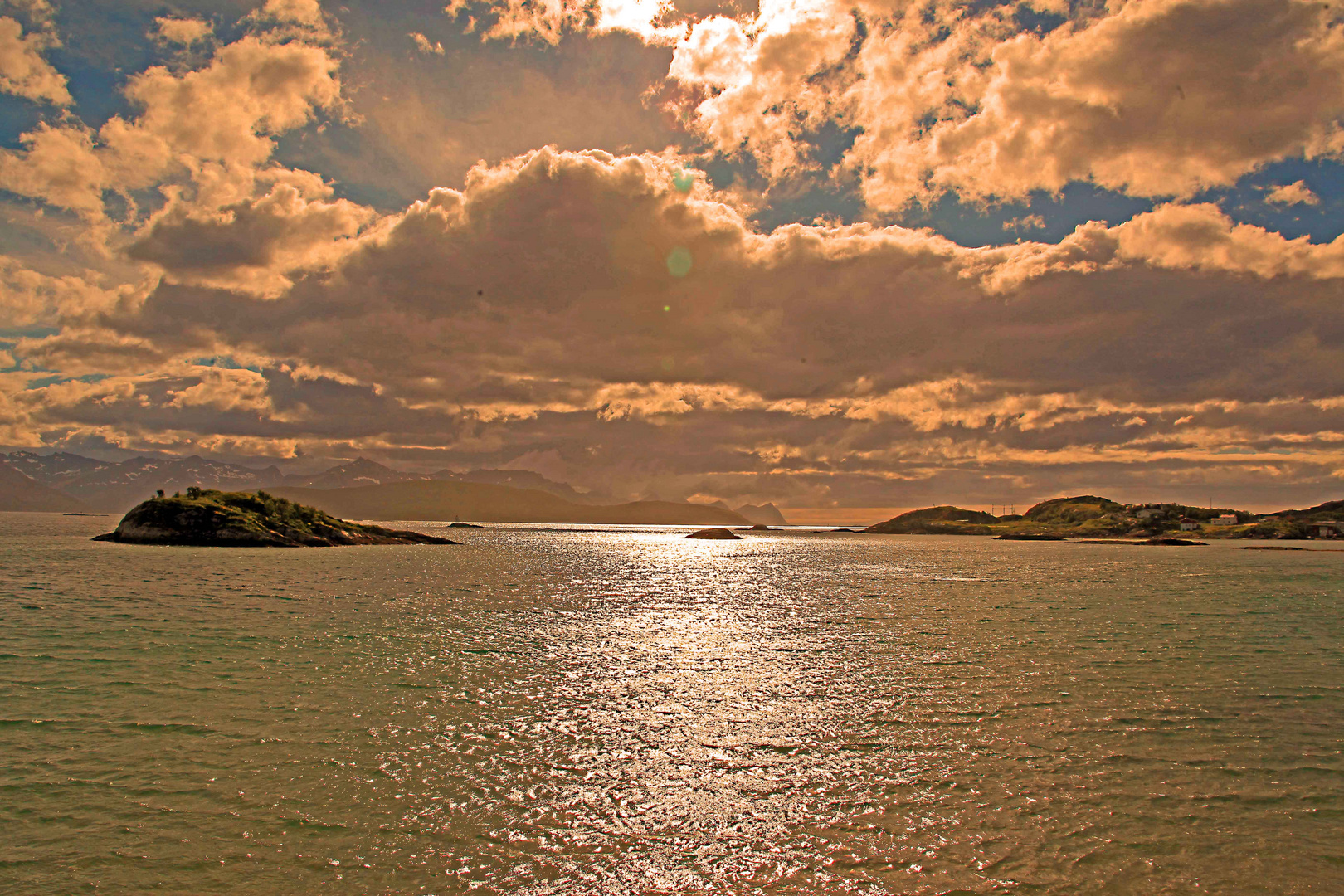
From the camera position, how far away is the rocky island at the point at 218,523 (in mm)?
161000

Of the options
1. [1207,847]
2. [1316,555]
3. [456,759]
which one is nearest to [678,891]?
[456,759]

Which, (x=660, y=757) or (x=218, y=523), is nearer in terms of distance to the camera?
(x=660, y=757)

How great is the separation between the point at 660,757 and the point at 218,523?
578 ft

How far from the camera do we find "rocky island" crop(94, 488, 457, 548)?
16100cm

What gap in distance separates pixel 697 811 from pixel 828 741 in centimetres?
801

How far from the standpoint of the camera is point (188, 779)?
66.0 feet

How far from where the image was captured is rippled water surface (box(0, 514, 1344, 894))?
1540 centimetres

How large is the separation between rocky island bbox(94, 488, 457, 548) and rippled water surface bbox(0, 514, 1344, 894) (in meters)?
120

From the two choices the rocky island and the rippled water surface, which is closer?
the rippled water surface

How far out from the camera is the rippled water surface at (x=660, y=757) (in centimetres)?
1540

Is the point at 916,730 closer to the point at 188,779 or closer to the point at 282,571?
the point at 188,779

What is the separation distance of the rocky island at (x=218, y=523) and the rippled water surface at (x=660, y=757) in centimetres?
11956

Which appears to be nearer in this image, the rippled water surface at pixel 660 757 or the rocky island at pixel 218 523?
the rippled water surface at pixel 660 757

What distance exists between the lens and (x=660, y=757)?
2280cm
